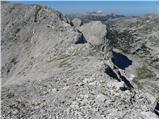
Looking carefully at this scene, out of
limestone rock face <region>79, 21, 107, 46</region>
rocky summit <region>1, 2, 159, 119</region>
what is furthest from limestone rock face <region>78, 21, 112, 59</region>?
rocky summit <region>1, 2, 159, 119</region>

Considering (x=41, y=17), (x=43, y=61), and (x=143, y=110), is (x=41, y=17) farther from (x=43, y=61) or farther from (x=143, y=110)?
(x=143, y=110)

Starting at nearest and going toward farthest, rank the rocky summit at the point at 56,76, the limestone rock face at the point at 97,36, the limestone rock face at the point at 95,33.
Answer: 1. the rocky summit at the point at 56,76
2. the limestone rock face at the point at 97,36
3. the limestone rock face at the point at 95,33

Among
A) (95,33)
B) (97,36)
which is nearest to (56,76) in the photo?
(97,36)

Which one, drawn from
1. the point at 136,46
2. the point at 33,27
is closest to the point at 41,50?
the point at 33,27

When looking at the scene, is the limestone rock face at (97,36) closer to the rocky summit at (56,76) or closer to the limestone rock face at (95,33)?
the limestone rock face at (95,33)

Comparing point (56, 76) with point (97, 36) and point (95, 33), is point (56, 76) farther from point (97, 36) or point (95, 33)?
point (95, 33)

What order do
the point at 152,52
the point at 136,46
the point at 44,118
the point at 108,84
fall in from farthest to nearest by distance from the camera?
the point at 136,46 → the point at 152,52 → the point at 108,84 → the point at 44,118

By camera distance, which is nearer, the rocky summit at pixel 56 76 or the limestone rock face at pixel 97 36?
the rocky summit at pixel 56 76

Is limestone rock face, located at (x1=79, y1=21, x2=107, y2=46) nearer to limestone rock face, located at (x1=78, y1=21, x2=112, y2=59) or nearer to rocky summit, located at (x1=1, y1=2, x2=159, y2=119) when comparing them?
limestone rock face, located at (x1=78, y1=21, x2=112, y2=59)

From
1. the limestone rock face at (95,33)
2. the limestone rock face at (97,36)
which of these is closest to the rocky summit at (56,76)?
the limestone rock face at (97,36)
